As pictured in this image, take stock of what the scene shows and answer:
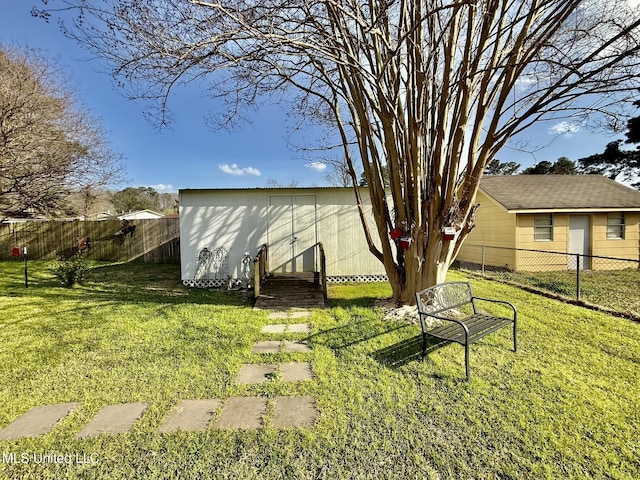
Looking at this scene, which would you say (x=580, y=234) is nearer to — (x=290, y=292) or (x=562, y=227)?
(x=562, y=227)

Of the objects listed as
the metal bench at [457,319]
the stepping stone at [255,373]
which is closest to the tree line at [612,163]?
the metal bench at [457,319]

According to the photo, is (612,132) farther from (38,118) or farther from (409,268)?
(38,118)

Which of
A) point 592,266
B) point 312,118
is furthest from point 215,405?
point 592,266

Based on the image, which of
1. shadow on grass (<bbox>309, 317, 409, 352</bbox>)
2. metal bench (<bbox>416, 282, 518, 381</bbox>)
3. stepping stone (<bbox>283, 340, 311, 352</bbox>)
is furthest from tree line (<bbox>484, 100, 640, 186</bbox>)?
stepping stone (<bbox>283, 340, 311, 352</bbox>)

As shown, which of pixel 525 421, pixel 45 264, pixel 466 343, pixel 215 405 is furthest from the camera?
pixel 45 264

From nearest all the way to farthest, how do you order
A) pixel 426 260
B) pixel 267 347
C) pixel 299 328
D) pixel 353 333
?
pixel 267 347 < pixel 353 333 < pixel 299 328 < pixel 426 260

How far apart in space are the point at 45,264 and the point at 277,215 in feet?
30.7

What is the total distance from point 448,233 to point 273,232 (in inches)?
182

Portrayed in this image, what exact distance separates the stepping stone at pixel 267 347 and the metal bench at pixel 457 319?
5.79ft

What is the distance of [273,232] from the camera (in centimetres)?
754

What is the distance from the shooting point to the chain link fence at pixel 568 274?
5666mm

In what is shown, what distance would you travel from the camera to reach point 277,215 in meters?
7.54

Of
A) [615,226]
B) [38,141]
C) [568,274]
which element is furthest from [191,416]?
[615,226]

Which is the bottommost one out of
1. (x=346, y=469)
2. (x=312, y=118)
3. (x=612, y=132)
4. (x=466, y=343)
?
(x=346, y=469)
